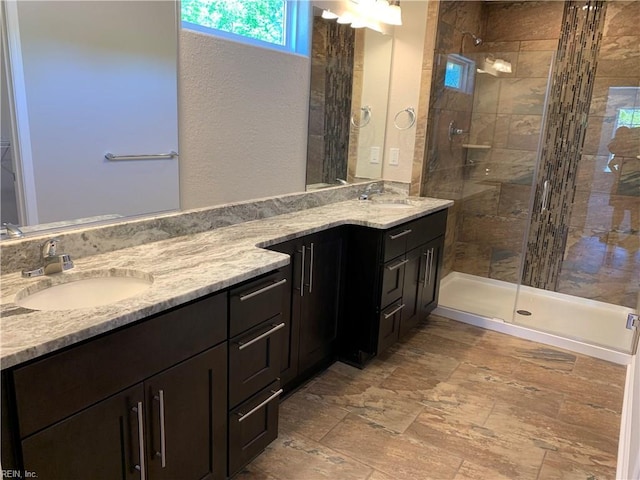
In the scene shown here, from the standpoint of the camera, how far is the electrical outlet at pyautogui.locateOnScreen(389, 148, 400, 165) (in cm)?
346

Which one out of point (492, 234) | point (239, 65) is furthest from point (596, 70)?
point (239, 65)

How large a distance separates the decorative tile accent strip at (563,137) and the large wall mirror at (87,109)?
304cm

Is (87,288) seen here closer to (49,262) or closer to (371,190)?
(49,262)

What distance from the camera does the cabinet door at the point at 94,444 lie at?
1.09 metres

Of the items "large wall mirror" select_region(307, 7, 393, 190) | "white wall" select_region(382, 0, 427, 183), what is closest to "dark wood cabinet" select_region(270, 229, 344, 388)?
"large wall mirror" select_region(307, 7, 393, 190)

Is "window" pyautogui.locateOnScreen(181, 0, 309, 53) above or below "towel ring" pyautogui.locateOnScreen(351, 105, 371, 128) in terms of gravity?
above

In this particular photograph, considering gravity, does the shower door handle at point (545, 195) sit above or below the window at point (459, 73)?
below

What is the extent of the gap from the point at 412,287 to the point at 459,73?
69.6 inches

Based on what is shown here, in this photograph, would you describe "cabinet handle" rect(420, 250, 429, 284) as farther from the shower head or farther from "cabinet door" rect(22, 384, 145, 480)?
"cabinet door" rect(22, 384, 145, 480)

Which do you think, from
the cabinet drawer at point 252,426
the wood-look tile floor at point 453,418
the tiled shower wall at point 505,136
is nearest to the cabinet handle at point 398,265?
the wood-look tile floor at point 453,418

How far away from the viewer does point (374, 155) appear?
3.46 metres

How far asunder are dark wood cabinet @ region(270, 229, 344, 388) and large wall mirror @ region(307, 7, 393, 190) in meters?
0.62

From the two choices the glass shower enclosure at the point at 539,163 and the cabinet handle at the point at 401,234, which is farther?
the glass shower enclosure at the point at 539,163

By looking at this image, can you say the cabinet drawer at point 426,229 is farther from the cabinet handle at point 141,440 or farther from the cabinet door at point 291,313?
the cabinet handle at point 141,440
